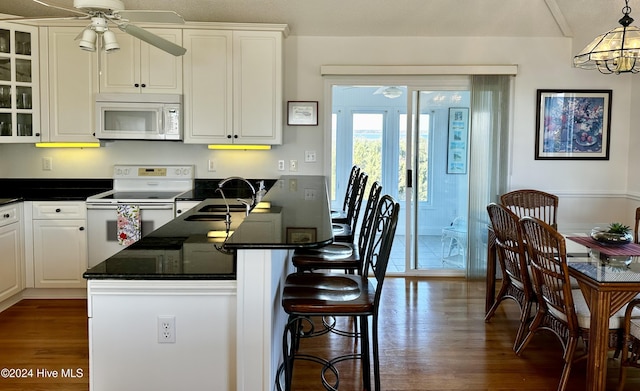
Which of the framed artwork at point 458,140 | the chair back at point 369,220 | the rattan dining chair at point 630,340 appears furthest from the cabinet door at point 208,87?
the rattan dining chair at point 630,340

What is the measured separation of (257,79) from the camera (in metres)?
4.34

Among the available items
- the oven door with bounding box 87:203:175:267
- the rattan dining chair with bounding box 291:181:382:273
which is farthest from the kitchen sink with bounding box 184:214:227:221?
the oven door with bounding box 87:203:175:267

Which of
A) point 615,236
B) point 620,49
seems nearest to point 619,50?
point 620,49

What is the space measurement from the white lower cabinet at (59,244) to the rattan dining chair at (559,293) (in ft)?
11.0

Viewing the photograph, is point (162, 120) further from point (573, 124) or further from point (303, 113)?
point (573, 124)

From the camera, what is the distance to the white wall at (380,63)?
4.71 m

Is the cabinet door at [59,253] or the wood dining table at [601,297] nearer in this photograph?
the wood dining table at [601,297]

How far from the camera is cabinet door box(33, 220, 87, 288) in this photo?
4.17m

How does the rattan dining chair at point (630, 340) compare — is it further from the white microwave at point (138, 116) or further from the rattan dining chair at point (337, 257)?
the white microwave at point (138, 116)

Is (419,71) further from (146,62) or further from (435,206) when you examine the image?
(146,62)

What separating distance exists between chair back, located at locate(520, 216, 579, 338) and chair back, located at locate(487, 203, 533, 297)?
0.22 meters

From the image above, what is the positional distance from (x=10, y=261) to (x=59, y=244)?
0.36m

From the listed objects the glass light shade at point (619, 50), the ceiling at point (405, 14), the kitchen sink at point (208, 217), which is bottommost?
the kitchen sink at point (208, 217)

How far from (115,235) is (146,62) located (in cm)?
146
